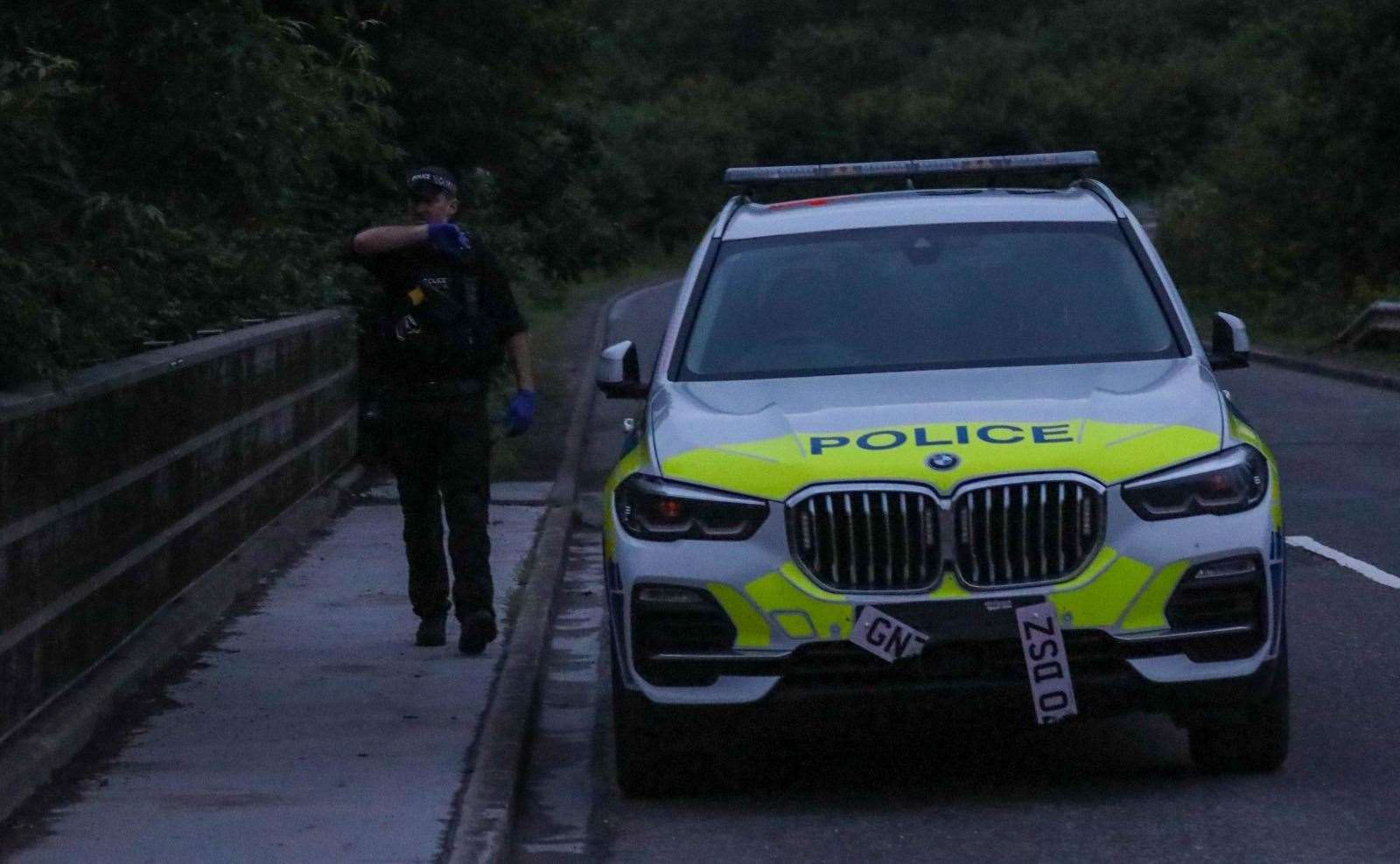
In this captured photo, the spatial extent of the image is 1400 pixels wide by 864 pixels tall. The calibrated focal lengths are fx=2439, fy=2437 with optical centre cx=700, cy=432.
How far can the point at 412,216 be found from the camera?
356 inches

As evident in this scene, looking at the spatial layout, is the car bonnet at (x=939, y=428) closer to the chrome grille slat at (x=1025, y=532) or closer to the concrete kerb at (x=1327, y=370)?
A: the chrome grille slat at (x=1025, y=532)

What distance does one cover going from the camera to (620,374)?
8.09m

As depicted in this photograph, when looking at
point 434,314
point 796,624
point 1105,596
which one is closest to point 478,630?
point 434,314

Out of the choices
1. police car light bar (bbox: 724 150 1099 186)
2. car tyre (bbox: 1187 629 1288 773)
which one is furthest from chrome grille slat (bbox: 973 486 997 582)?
police car light bar (bbox: 724 150 1099 186)

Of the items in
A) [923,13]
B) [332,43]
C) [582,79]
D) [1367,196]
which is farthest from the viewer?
[923,13]

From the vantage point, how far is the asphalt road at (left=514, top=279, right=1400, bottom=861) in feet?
20.8

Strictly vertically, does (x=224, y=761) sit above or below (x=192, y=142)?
below

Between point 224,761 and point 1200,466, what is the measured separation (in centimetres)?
296

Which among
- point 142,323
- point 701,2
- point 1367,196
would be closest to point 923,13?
point 701,2

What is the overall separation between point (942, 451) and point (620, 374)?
5.83ft

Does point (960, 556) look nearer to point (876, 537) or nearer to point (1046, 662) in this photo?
point (876, 537)

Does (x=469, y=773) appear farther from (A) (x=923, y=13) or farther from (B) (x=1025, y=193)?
(A) (x=923, y=13)

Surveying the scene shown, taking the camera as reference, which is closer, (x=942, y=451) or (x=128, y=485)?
(x=942, y=451)

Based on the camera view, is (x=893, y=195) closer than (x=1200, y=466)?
No
